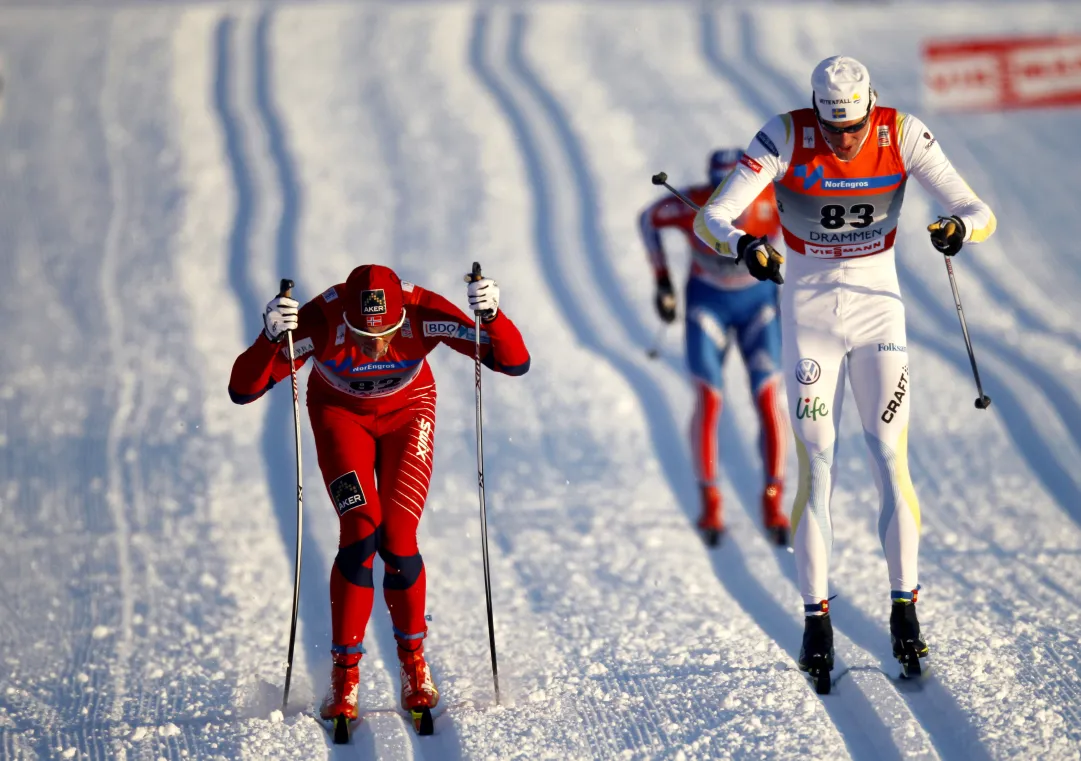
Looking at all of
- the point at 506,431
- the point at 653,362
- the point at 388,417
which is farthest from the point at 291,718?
the point at 653,362

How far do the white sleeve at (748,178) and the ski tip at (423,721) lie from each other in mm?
2252

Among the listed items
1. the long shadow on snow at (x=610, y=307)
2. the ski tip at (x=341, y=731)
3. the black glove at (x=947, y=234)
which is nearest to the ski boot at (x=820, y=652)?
the long shadow on snow at (x=610, y=307)

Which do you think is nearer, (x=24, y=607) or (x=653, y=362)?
(x=24, y=607)

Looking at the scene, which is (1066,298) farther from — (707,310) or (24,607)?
(24,607)

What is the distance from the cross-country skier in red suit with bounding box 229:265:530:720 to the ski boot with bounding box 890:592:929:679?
188cm

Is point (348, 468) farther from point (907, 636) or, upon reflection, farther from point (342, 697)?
point (907, 636)

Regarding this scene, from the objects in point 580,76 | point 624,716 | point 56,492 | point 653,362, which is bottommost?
point 624,716

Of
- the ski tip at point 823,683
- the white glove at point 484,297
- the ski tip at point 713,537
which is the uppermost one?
the white glove at point 484,297

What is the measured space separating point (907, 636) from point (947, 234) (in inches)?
65.3

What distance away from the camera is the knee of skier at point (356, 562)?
4.97 m

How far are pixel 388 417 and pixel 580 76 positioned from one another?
33.9 feet

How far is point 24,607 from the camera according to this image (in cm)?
675

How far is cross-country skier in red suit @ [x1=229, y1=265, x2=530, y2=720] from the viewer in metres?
4.97

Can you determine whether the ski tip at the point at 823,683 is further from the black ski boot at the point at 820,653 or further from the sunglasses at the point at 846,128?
the sunglasses at the point at 846,128
